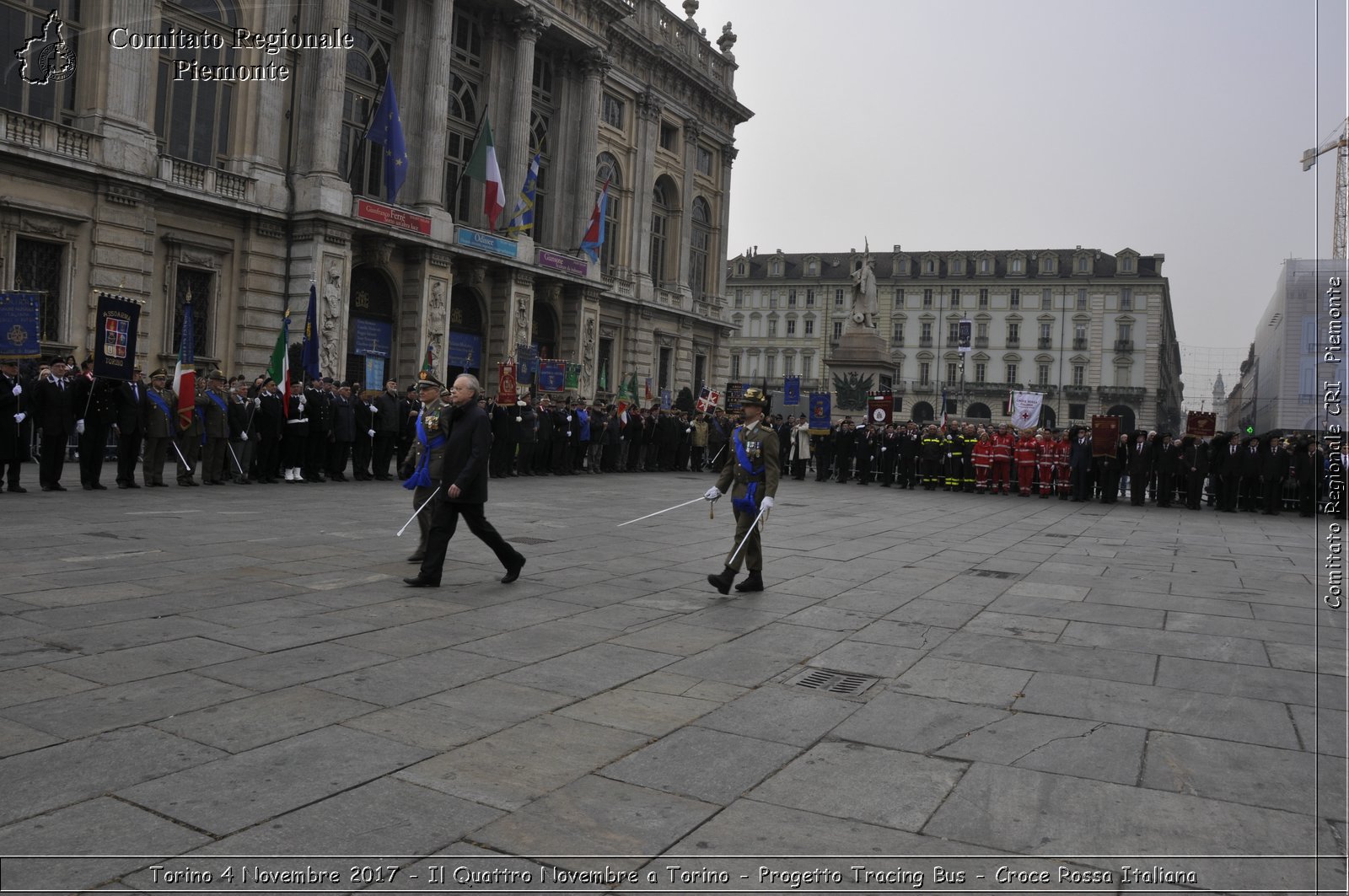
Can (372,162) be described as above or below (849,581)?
above

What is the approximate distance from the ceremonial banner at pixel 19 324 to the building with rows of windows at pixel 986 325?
257 feet

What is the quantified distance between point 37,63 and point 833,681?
80.6 feet

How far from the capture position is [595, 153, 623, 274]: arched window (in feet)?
138

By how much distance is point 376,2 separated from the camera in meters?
30.7

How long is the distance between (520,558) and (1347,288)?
7328 millimetres

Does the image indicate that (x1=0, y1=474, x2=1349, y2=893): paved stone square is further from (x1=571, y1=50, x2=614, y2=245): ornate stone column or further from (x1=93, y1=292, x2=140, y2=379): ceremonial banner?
(x1=571, y1=50, x2=614, y2=245): ornate stone column

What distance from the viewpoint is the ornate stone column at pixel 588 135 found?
38906 millimetres

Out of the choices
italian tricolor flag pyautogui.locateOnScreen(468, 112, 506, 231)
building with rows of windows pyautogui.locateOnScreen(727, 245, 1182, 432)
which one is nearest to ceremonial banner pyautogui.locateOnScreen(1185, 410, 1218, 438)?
italian tricolor flag pyautogui.locateOnScreen(468, 112, 506, 231)

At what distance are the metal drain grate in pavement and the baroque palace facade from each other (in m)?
21.7

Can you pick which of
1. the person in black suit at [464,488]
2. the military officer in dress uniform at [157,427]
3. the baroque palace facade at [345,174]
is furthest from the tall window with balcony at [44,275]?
the person in black suit at [464,488]

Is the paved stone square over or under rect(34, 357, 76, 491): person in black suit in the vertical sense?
under

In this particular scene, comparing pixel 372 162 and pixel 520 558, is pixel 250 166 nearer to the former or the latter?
pixel 372 162

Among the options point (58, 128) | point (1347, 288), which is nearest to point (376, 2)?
point (58, 128)

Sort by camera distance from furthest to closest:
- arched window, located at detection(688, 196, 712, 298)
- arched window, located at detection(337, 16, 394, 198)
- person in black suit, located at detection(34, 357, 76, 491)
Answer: arched window, located at detection(688, 196, 712, 298)
arched window, located at detection(337, 16, 394, 198)
person in black suit, located at detection(34, 357, 76, 491)
